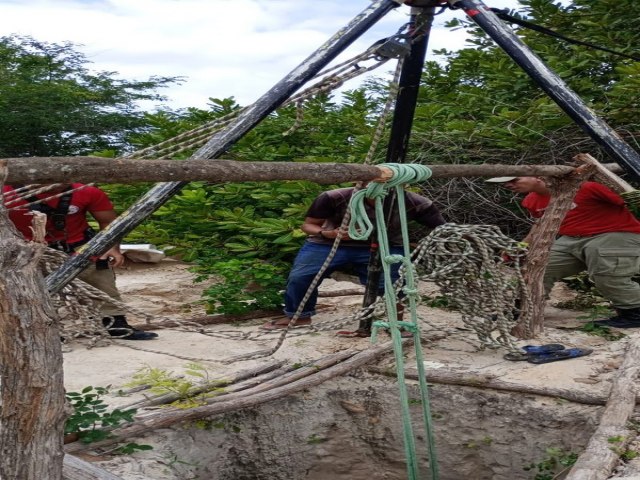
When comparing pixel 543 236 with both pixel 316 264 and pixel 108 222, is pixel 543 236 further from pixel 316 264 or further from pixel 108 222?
pixel 108 222

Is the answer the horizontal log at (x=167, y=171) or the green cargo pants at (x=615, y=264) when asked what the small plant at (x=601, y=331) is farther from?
the horizontal log at (x=167, y=171)

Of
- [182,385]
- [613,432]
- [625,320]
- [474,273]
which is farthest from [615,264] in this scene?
[182,385]

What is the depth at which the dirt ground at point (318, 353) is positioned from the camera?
4.44m

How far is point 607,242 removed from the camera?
221 inches

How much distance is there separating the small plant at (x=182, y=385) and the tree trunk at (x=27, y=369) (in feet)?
5.42

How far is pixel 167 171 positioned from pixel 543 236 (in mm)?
3135

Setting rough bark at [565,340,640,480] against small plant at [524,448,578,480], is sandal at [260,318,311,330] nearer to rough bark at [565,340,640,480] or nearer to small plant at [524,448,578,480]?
small plant at [524,448,578,480]

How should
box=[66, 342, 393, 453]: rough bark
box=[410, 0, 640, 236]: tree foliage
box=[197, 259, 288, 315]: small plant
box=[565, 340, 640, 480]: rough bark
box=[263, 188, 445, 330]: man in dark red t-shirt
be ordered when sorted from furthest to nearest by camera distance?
box=[410, 0, 640, 236]: tree foliage, box=[197, 259, 288, 315]: small plant, box=[263, 188, 445, 330]: man in dark red t-shirt, box=[66, 342, 393, 453]: rough bark, box=[565, 340, 640, 480]: rough bark

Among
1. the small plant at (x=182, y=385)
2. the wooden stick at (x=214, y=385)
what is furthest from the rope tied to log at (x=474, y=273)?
the small plant at (x=182, y=385)

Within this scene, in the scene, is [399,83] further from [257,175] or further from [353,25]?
[257,175]

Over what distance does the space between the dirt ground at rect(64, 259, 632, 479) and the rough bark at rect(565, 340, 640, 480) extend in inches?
5.6

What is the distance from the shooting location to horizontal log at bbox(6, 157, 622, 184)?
2.23m

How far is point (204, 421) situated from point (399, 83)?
2.20 meters

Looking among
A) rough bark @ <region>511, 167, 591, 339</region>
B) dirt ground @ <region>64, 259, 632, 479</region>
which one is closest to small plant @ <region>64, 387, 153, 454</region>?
dirt ground @ <region>64, 259, 632, 479</region>
